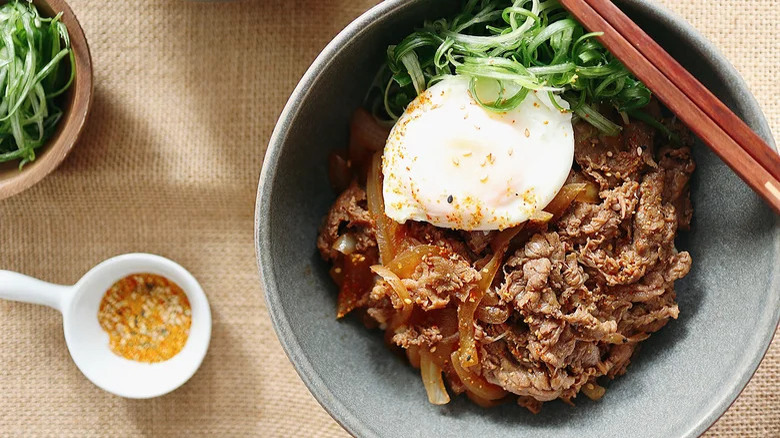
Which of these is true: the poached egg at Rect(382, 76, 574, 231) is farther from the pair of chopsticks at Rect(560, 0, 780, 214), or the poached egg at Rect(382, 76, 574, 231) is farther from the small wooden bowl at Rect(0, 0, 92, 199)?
the small wooden bowl at Rect(0, 0, 92, 199)

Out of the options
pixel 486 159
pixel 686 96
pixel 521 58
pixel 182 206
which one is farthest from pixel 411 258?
pixel 182 206

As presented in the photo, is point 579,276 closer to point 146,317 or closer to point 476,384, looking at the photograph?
point 476,384

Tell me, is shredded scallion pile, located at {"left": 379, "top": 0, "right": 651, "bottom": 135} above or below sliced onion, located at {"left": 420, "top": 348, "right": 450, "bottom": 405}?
above

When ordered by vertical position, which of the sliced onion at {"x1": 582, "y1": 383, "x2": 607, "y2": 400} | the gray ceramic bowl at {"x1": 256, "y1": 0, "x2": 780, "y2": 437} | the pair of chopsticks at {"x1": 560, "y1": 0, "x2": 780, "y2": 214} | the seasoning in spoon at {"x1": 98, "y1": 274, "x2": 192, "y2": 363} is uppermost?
the pair of chopsticks at {"x1": 560, "y1": 0, "x2": 780, "y2": 214}

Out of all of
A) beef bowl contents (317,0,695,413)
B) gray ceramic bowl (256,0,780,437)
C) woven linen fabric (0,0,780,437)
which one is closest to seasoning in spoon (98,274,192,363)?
woven linen fabric (0,0,780,437)

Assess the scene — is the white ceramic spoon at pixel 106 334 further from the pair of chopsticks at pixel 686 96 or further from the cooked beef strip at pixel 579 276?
the pair of chopsticks at pixel 686 96

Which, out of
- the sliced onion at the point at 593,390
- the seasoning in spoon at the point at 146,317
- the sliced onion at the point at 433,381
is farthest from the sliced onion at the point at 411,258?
the seasoning in spoon at the point at 146,317
